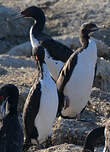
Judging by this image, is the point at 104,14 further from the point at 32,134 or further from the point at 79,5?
the point at 32,134

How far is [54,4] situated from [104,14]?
2.60m

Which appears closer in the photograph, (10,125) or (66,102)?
(10,125)

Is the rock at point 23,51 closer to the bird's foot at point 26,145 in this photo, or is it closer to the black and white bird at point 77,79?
the black and white bird at point 77,79

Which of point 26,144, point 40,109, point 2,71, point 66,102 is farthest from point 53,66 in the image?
point 26,144

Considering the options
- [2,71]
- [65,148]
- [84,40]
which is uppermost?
[84,40]

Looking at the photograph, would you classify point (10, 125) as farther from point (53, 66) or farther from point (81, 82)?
point (53, 66)

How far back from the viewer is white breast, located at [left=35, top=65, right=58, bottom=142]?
11.0m

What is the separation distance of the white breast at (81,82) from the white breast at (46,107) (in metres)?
1.20

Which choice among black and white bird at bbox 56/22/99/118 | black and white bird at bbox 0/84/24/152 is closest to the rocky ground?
black and white bird at bbox 56/22/99/118

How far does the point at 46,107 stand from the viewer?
→ 36.1 ft

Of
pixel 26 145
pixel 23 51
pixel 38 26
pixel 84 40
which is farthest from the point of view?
pixel 23 51

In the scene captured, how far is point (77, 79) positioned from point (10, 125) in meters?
2.99

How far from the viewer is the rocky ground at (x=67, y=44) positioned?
37.1ft

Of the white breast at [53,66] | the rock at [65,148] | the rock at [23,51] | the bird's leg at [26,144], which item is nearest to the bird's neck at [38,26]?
the white breast at [53,66]
